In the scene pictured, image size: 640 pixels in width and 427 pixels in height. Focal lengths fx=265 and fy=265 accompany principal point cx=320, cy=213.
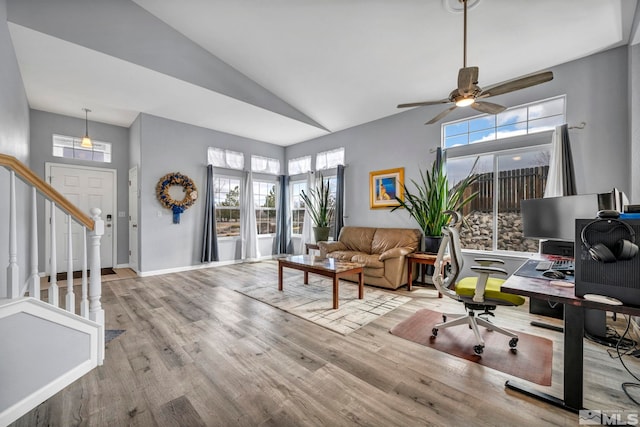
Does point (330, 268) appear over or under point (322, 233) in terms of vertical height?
under

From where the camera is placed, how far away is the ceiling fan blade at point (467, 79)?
2120 millimetres

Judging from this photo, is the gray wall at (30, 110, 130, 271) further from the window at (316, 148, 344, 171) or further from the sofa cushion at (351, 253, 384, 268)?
the sofa cushion at (351, 253, 384, 268)

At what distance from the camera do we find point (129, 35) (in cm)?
329

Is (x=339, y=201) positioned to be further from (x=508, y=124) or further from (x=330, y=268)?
(x=508, y=124)

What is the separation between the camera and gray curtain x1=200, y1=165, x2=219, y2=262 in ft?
17.8

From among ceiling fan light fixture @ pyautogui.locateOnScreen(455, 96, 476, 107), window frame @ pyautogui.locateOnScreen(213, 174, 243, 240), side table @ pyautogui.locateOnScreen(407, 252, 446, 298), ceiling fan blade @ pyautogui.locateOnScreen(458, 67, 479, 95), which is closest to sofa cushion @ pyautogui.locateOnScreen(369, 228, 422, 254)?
side table @ pyautogui.locateOnScreen(407, 252, 446, 298)

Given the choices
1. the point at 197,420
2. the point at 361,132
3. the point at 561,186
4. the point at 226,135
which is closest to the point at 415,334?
the point at 197,420

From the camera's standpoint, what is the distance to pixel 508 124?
3760mm

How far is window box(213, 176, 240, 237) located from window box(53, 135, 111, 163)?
7.23ft

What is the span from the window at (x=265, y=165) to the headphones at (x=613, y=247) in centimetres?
603

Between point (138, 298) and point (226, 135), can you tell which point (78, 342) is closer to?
point (138, 298)

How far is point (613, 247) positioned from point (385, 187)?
3855mm

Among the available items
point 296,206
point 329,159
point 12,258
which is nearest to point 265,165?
point 296,206

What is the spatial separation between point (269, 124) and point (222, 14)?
224cm
